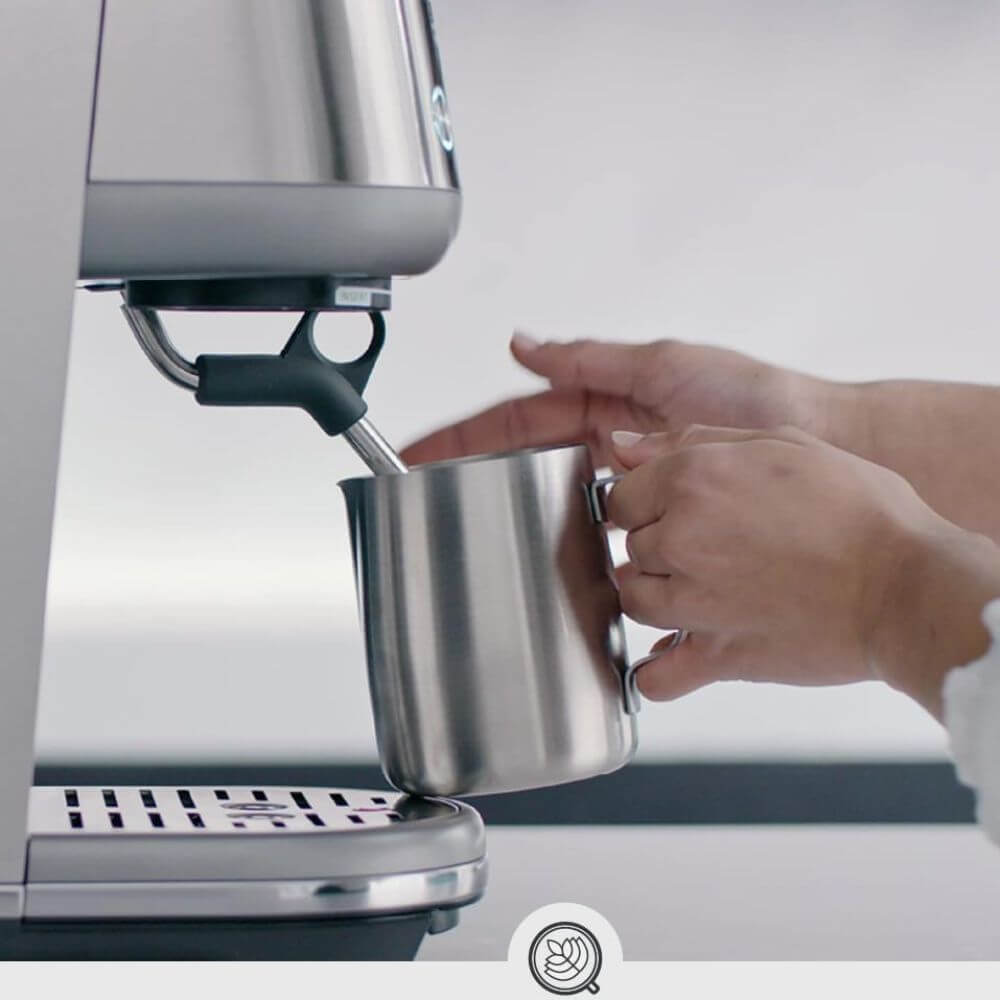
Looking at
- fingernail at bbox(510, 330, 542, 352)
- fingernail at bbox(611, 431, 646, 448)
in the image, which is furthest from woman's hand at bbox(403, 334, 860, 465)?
fingernail at bbox(611, 431, 646, 448)

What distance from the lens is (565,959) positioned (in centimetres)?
47

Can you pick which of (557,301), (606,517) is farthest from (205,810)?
(557,301)

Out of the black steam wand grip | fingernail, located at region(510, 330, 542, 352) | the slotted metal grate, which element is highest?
fingernail, located at region(510, 330, 542, 352)

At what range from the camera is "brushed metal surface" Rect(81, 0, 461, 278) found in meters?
0.46

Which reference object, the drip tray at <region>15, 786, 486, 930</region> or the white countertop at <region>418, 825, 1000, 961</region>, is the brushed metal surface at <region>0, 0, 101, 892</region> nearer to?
the drip tray at <region>15, 786, 486, 930</region>

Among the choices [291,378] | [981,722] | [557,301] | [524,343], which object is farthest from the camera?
[557,301]

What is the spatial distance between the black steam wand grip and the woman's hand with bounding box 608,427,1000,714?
0.35 feet

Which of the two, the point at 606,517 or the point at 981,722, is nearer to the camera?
the point at 981,722

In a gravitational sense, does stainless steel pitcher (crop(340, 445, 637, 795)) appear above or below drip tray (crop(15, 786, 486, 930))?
above

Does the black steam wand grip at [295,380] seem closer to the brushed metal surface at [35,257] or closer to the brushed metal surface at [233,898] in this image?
the brushed metal surface at [35,257]

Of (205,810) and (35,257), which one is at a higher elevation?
(35,257)

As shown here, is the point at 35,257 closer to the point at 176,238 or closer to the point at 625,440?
the point at 176,238

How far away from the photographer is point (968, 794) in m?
1.10

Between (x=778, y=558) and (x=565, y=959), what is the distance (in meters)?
0.16
